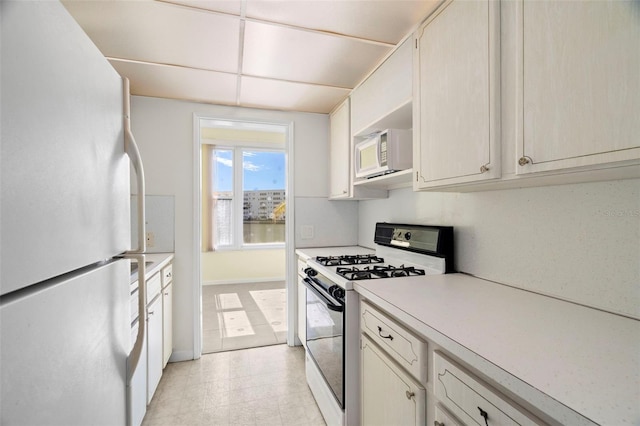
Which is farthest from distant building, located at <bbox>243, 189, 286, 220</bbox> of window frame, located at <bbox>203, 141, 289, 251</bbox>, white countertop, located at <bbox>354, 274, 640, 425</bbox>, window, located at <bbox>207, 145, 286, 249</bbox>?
white countertop, located at <bbox>354, 274, 640, 425</bbox>

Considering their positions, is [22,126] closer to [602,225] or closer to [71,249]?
[71,249]

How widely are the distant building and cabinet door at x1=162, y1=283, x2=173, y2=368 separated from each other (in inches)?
112

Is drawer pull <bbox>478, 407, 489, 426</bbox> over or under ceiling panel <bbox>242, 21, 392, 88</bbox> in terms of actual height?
under

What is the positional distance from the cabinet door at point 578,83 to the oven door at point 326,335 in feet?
3.52

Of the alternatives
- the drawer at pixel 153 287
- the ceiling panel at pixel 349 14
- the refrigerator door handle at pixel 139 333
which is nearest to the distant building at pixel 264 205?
the drawer at pixel 153 287

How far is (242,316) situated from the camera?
3562mm

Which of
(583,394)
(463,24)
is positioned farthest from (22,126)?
(463,24)

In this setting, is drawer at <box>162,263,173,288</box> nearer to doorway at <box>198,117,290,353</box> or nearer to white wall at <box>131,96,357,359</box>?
white wall at <box>131,96,357,359</box>

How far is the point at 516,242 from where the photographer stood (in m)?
1.29

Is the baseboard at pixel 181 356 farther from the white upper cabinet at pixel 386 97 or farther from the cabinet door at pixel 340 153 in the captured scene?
the white upper cabinet at pixel 386 97

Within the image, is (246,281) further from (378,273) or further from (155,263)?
(378,273)

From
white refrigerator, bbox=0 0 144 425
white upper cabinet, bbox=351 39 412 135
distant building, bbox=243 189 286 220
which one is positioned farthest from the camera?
distant building, bbox=243 189 286 220

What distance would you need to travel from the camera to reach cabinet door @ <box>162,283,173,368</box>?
2189 millimetres

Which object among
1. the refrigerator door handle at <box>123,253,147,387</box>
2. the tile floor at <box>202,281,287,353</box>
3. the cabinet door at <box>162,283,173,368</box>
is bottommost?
the tile floor at <box>202,281,287,353</box>
